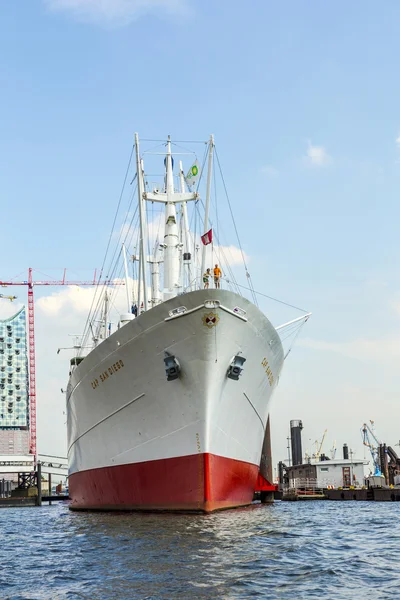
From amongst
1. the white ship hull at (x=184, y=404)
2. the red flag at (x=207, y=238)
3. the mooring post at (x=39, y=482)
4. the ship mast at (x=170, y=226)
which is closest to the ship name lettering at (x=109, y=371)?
the white ship hull at (x=184, y=404)

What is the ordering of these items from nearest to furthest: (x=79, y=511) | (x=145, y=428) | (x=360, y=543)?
(x=360, y=543), (x=145, y=428), (x=79, y=511)

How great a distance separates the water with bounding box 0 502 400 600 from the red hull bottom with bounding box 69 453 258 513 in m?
1.64

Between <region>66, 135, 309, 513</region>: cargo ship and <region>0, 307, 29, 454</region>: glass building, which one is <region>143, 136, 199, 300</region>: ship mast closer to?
<region>66, 135, 309, 513</region>: cargo ship

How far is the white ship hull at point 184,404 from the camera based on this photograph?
2338cm

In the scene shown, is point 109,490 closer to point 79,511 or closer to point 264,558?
point 79,511

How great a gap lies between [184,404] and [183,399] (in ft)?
0.59

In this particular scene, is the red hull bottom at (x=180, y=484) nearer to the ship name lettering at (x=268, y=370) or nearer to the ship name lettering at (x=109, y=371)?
the ship name lettering at (x=109, y=371)

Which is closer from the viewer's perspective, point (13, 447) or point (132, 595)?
point (132, 595)

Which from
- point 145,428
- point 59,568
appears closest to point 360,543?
point 59,568

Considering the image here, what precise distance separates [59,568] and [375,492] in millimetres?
45484

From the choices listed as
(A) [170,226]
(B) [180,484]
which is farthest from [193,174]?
(B) [180,484]

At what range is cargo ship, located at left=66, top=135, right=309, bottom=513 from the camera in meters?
23.4

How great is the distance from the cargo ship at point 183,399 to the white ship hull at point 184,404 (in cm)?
4

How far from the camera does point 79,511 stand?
3444 centimetres
